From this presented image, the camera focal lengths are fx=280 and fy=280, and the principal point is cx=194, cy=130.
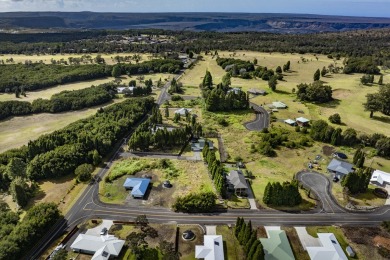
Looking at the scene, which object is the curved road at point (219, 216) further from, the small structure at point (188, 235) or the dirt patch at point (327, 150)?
the dirt patch at point (327, 150)

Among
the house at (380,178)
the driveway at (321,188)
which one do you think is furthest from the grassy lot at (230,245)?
the house at (380,178)

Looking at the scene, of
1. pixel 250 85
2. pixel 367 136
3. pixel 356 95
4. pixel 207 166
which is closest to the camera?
pixel 207 166

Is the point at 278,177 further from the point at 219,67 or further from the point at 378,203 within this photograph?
the point at 219,67

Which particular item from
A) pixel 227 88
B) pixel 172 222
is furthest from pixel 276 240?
pixel 227 88

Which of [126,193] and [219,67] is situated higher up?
[219,67]

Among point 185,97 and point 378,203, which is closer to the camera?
point 378,203

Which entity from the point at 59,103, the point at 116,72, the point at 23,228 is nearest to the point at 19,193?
the point at 23,228

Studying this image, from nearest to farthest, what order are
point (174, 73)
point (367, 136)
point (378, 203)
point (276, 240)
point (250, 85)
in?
point (276, 240) → point (378, 203) → point (367, 136) → point (250, 85) → point (174, 73)
